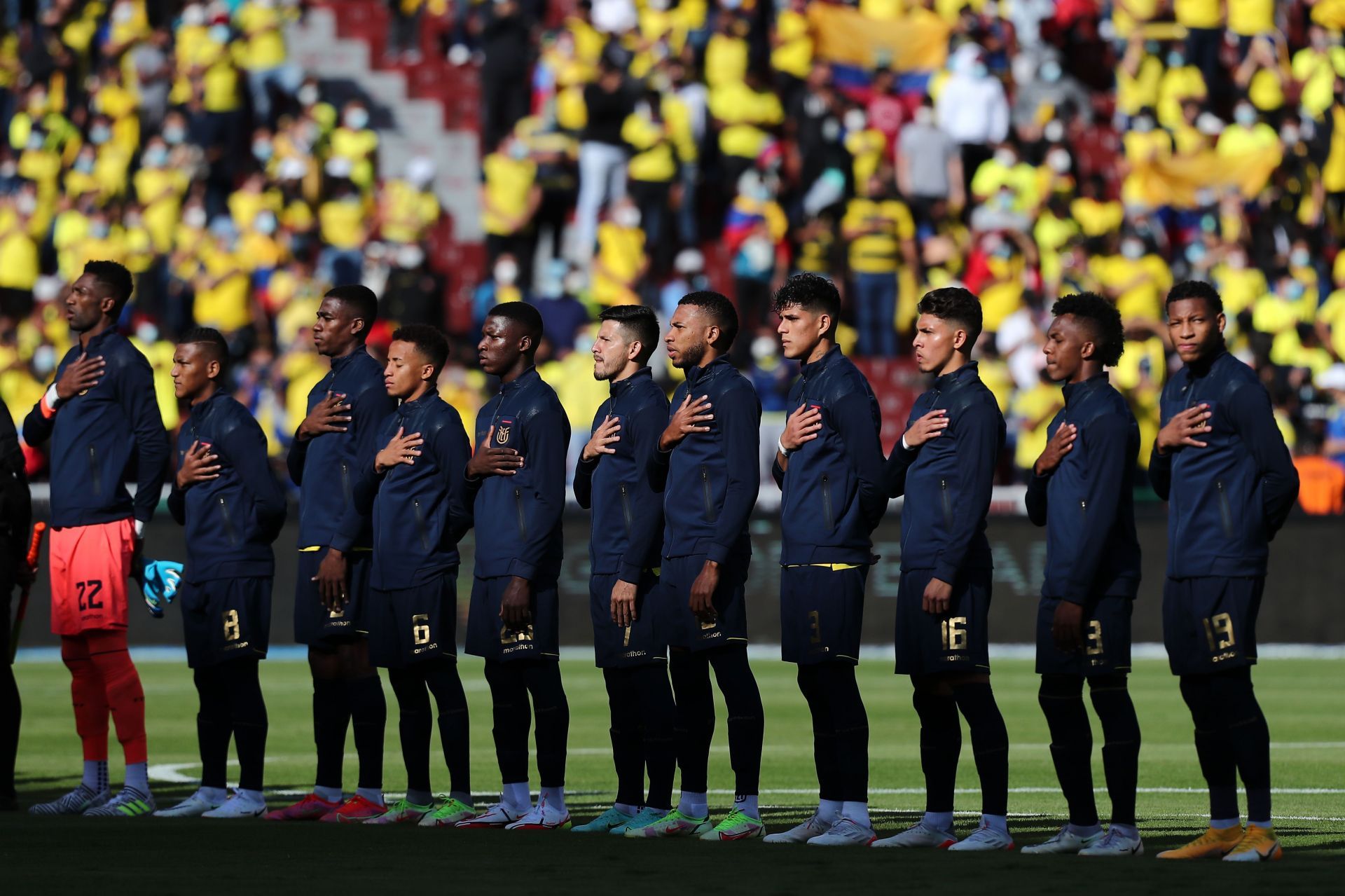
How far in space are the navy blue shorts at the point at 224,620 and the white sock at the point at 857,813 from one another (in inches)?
124

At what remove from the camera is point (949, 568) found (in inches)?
372

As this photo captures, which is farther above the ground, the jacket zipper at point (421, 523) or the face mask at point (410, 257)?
the face mask at point (410, 257)

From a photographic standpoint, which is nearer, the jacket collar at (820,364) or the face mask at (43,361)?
the jacket collar at (820,364)

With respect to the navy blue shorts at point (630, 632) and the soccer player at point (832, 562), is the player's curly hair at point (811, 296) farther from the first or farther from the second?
the navy blue shorts at point (630, 632)

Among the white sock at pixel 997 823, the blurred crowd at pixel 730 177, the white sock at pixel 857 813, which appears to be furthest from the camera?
the blurred crowd at pixel 730 177

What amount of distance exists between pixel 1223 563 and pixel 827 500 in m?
1.73

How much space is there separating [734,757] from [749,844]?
1.66 feet

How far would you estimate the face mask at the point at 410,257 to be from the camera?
2522 centimetres

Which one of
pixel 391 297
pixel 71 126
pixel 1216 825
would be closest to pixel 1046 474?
pixel 1216 825

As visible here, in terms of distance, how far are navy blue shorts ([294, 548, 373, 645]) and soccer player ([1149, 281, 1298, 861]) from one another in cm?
399

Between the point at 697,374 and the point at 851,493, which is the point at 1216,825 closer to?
the point at 851,493

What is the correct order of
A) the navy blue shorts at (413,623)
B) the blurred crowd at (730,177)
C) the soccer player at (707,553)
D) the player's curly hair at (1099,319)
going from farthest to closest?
1. the blurred crowd at (730,177)
2. the navy blue shorts at (413,623)
3. the soccer player at (707,553)
4. the player's curly hair at (1099,319)

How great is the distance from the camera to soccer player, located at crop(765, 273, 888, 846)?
31.9 feet

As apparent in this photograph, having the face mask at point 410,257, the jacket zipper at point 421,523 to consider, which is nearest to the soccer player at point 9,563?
the jacket zipper at point 421,523
